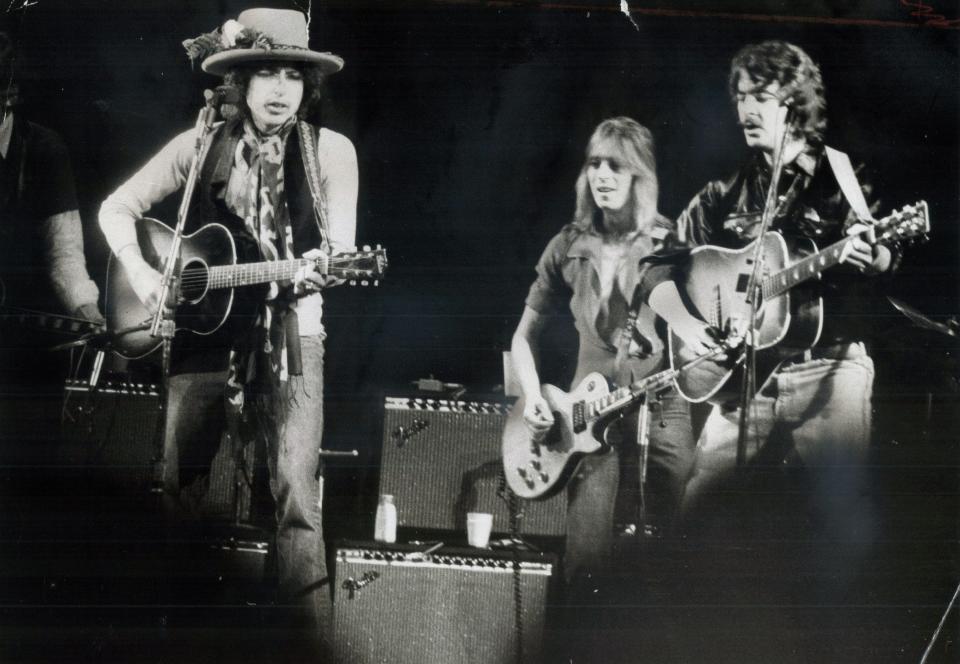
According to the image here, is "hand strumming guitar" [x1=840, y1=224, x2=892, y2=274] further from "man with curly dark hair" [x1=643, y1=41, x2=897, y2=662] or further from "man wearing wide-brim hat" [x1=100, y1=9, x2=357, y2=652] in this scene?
"man wearing wide-brim hat" [x1=100, y1=9, x2=357, y2=652]

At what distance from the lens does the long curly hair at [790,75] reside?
3035 mm

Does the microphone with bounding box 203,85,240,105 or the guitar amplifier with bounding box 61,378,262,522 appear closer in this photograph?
the guitar amplifier with bounding box 61,378,262,522

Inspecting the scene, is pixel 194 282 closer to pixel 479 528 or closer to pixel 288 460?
pixel 288 460

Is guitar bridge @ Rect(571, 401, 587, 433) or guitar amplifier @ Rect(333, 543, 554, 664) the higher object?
guitar bridge @ Rect(571, 401, 587, 433)

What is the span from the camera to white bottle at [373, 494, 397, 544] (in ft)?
9.32

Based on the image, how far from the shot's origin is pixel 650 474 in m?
2.91

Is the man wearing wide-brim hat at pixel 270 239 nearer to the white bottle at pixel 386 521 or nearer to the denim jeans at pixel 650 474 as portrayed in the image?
the white bottle at pixel 386 521

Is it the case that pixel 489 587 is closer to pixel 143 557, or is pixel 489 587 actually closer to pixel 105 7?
pixel 143 557

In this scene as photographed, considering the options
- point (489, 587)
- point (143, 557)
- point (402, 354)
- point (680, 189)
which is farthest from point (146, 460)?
point (680, 189)

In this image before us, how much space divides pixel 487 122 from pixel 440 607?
63.2 inches

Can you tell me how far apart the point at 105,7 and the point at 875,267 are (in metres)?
2.77

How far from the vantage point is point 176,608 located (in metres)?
2.87

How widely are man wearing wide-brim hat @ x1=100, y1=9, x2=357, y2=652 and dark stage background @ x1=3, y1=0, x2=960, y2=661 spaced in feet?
0.24

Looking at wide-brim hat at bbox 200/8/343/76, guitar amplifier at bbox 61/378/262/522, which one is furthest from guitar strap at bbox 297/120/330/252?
guitar amplifier at bbox 61/378/262/522
